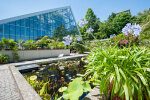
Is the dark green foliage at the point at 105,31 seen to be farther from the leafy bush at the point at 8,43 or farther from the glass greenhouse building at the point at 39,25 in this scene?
the leafy bush at the point at 8,43

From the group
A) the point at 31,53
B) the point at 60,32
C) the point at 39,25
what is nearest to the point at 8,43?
the point at 31,53

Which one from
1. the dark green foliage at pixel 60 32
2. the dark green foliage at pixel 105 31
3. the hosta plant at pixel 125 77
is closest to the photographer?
the hosta plant at pixel 125 77

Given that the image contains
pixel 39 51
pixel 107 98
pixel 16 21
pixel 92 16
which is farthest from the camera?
pixel 92 16

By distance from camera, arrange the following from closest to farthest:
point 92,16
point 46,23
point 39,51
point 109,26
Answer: point 39,51 → point 46,23 → point 109,26 → point 92,16

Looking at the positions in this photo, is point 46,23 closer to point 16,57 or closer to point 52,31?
point 52,31

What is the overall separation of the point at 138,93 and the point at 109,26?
2328 cm

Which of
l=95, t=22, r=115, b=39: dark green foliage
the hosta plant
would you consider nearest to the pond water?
the hosta plant

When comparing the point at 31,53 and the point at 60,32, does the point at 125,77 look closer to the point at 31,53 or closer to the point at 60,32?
the point at 31,53

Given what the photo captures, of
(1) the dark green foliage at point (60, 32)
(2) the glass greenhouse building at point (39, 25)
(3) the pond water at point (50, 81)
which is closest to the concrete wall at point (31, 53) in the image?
(3) the pond water at point (50, 81)

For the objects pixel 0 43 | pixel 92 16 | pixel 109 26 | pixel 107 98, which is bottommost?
pixel 107 98

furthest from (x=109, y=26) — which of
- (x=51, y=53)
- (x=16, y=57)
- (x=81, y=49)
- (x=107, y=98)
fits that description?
(x=107, y=98)

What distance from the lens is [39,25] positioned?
36.3 ft

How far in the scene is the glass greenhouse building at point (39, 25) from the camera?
28.5ft

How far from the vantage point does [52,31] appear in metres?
12.5
